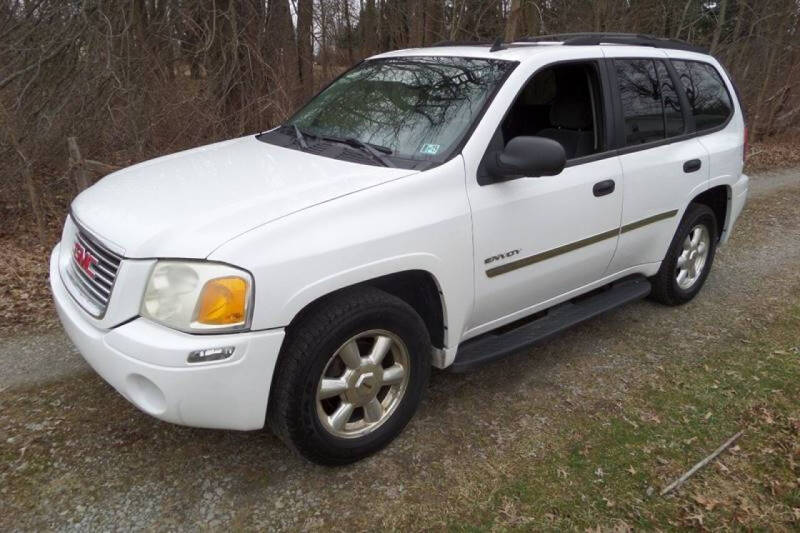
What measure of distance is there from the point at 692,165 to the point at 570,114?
0.96m

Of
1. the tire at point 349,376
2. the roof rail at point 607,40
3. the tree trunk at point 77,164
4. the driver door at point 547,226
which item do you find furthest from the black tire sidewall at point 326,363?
the tree trunk at point 77,164

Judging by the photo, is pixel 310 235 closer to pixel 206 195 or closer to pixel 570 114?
pixel 206 195

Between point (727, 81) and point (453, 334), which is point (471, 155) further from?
point (727, 81)

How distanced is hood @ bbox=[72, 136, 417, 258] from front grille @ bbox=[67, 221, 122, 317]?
7 centimetres

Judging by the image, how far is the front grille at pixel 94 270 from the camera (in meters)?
2.54

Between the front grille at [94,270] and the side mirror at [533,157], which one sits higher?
the side mirror at [533,157]

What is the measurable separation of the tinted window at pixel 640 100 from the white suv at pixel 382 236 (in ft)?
0.06

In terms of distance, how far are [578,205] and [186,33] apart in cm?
655

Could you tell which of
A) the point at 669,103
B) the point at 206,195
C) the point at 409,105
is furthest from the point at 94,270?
the point at 669,103

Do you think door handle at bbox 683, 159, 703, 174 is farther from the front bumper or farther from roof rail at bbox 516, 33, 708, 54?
the front bumper

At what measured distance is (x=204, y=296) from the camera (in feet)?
7.56

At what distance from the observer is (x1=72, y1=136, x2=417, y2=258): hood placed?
2420 millimetres

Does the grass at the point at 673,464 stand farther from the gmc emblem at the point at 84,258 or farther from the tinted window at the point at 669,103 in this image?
the gmc emblem at the point at 84,258

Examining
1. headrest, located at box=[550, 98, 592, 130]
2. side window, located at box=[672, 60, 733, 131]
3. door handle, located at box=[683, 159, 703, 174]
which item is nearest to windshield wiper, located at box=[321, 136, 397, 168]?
headrest, located at box=[550, 98, 592, 130]
